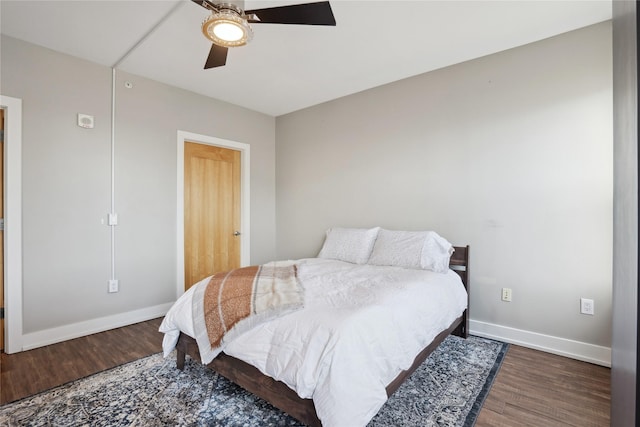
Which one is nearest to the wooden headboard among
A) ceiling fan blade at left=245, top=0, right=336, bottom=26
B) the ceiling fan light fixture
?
ceiling fan blade at left=245, top=0, right=336, bottom=26

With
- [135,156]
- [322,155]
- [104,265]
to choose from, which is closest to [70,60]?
[135,156]

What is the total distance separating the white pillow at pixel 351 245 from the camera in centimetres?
318

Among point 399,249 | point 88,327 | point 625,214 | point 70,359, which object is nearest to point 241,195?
point 88,327

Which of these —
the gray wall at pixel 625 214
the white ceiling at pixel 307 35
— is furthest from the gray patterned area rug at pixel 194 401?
the white ceiling at pixel 307 35

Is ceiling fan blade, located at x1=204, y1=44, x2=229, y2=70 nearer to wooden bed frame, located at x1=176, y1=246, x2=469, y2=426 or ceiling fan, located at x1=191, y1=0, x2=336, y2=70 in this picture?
ceiling fan, located at x1=191, y1=0, x2=336, y2=70

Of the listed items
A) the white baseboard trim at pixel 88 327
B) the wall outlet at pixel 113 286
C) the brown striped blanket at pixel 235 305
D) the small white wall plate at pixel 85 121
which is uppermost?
the small white wall plate at pixel 85 121

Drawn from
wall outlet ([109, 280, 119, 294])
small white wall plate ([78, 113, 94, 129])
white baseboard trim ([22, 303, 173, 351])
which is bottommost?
white baseboard trim ([22, 303, 173, 351])

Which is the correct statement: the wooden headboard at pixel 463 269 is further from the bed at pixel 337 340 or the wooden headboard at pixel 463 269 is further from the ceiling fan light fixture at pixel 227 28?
the ceiling fan light fixture at pixel 227 28

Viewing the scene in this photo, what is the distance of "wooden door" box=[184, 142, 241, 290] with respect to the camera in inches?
145

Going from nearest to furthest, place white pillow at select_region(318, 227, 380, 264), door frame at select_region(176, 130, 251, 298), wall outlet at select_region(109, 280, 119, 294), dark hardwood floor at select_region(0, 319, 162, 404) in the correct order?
dark hardwood floor at select_region(0, 319, 162, 404) < wall outlet at select_region(109, 280, 119, 294) < white pillow at select_region(318, 227, 380, 264) < door frame at select_region(176, 130, 251, 298)

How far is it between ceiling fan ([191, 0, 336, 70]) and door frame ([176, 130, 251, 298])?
1960mm

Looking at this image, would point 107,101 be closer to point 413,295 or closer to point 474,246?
point 413,295

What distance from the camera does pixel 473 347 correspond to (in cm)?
262

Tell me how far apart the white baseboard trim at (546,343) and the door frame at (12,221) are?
389 cm
